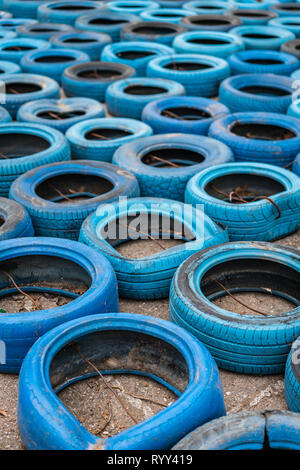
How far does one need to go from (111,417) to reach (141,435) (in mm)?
807

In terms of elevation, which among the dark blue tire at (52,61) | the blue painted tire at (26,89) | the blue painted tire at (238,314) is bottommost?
the blue painted tire at (238,314)

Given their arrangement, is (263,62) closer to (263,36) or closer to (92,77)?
(263,36)

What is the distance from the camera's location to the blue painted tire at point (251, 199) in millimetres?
5504

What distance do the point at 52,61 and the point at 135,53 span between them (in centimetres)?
158

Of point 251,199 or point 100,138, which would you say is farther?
point 100,138

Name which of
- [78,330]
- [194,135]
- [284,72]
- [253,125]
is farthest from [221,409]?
[284,72]

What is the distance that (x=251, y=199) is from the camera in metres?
6.25

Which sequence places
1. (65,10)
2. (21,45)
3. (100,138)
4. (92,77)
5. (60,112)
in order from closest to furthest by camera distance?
(100,138) < (60,112) < (92,77) < (21,45) < (65,10)

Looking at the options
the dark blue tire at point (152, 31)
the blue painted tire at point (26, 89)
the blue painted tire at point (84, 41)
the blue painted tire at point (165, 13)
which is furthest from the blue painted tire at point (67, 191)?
the blue painted tire at point (165, 13)

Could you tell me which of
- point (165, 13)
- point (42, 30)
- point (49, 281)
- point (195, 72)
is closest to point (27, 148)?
point (49, 281)

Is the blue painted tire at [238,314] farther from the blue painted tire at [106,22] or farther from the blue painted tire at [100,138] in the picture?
the blue painted tire at [106,22]

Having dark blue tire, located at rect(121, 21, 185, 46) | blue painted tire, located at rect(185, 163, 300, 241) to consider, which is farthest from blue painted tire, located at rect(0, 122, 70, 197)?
dark blue tire, located at rect(121, 21, 185, 46)

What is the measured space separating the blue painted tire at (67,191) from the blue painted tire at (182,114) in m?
1.41

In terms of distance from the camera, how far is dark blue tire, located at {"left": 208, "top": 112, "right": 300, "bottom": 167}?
662 cm
